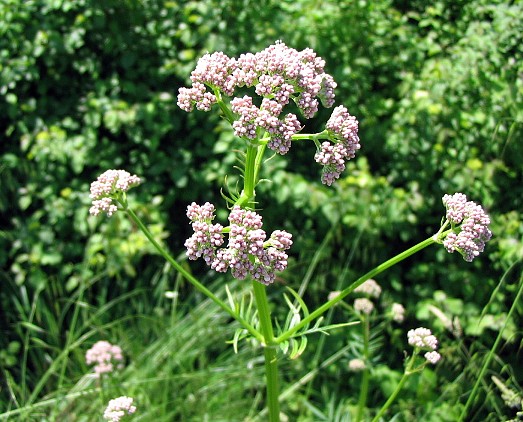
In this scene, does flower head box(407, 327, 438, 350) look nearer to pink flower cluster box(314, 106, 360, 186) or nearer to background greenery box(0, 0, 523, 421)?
pink flower cluster box(314, 106, 360, 186)

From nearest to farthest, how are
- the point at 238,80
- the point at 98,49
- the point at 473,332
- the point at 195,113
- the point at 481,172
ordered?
the point at 238,80 < the point at 473,332 < the point at 481,172 < the point at 195,113 < the point at 98,49

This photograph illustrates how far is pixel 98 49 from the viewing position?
473cm

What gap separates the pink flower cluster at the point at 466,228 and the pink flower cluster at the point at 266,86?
1.70ft

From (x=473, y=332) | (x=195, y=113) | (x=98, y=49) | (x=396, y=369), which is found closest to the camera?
(x=473, y=332)

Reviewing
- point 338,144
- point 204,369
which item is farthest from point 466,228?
point 204,369

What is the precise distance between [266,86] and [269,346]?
853mm

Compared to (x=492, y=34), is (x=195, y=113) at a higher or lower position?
lower

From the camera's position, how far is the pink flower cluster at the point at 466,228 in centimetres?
193

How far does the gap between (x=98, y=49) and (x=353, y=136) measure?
3306 millimetres

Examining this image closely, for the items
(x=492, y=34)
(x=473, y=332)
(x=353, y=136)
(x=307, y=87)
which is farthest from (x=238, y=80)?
(x=492, y=34)

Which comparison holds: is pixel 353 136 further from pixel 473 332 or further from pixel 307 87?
pixel 473 332

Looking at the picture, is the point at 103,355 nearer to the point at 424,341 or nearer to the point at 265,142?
the point at 424,341

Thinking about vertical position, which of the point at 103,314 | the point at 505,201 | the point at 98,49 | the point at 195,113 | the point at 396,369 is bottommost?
the point at 396,369

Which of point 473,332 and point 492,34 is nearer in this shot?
point 473,332
